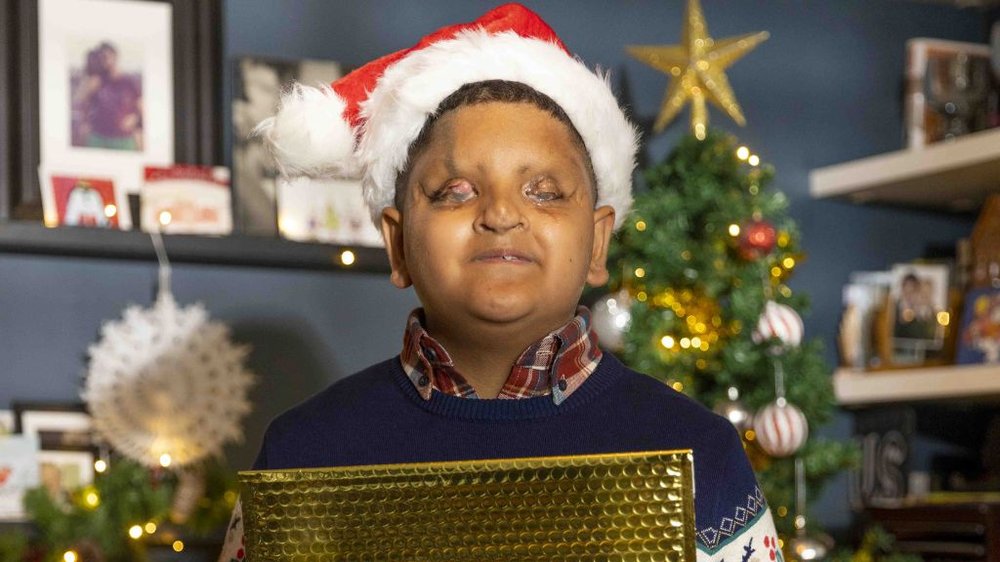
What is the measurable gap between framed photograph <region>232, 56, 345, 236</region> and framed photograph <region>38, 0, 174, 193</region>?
12 cm

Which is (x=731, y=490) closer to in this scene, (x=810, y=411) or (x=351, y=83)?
(x=351, y=83)

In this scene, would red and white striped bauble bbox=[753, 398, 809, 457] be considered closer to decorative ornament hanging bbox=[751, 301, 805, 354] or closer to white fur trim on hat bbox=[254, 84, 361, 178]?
decorative ornament hanging bbox=[751, 301, 805, 354]

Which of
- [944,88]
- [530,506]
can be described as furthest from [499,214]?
[944,88]

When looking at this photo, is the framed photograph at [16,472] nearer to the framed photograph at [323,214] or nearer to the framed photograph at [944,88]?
the framed photograph at [323,214]

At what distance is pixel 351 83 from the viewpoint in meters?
1.37

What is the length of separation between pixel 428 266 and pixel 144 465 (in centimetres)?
134

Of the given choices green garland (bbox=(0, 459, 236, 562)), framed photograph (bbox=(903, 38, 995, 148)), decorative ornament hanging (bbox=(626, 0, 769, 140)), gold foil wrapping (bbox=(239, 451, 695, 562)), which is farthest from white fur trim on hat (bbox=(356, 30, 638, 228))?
framed photograph (bbox=(903, 38, 995, 148))

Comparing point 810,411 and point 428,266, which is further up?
point 428,266

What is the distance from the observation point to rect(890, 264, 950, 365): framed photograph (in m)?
3.00

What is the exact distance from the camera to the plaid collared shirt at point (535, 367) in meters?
1.19

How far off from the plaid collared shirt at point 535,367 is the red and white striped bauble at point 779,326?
4.67ft

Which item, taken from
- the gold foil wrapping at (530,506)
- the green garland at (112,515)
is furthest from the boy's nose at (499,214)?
the green garland at (112,515)

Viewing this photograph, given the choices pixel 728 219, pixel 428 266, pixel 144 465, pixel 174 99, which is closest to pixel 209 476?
pixel 144 465

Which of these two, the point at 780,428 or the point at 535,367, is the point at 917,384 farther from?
the point at 535,367
